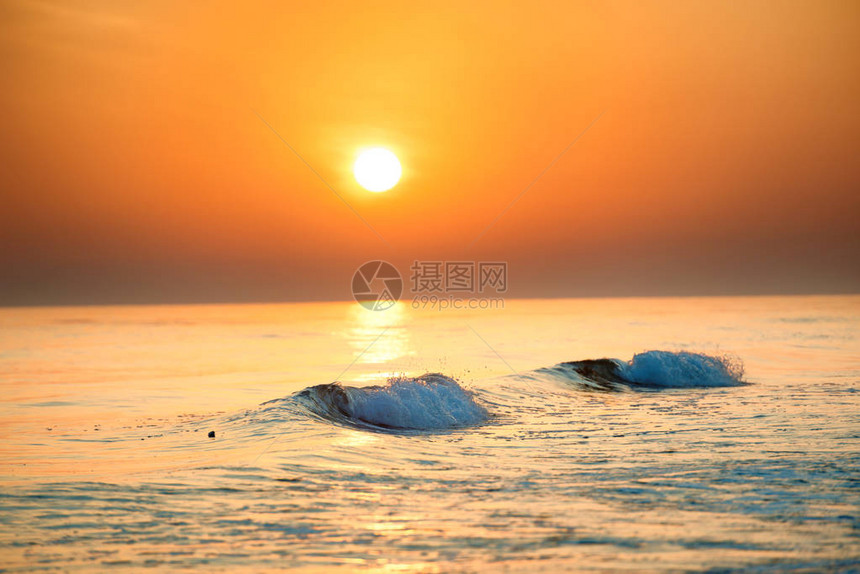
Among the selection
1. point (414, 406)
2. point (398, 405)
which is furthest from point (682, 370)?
point (398, 405)

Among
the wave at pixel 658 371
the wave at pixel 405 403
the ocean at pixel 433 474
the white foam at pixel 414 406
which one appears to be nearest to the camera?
the ocean at pixel 433 474

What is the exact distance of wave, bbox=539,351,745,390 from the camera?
23438mm

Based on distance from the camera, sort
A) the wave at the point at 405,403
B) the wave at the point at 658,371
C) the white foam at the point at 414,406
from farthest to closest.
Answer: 1. the wave at the point at 658,371
2. the white foam at the point at 414,406
3. the wave at the point at 405,403

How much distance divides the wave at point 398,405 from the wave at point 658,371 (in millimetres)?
7655

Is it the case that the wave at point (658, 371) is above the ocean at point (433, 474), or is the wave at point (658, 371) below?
above

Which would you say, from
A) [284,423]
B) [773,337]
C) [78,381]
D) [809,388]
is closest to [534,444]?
[284,423]

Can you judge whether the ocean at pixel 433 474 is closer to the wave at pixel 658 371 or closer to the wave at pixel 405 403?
the wave at pixel 405 403

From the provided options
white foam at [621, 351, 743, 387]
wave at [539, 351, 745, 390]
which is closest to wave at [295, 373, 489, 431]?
wave at [539, 351, 745, 390]

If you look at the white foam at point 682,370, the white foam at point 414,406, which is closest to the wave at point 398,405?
the white foam at point 414,406

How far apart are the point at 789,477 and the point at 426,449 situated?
19.0ft

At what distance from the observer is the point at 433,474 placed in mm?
9750

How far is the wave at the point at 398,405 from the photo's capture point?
603 inches

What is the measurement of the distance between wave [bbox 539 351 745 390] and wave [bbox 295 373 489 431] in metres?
7.65

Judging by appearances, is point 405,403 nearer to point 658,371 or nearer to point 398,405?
point 398,405
